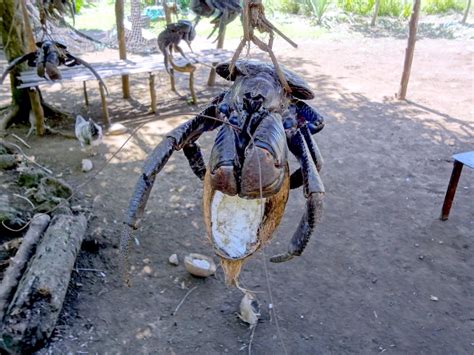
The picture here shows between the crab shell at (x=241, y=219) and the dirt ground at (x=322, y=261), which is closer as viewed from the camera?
the crab shell at (x=241, y=219)

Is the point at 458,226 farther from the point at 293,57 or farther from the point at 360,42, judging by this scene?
the point at 360,42

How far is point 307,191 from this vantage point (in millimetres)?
1688

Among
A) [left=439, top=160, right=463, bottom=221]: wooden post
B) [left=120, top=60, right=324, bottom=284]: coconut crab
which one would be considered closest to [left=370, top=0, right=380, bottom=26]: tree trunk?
[left=439, top=160, right=463, bottom=221]: wooden post

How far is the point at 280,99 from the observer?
170 cm

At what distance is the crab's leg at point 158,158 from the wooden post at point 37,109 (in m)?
5.82

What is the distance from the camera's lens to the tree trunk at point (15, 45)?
669cm

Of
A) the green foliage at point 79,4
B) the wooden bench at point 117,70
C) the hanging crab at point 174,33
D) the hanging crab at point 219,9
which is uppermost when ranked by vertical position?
the hanging crab at point 219,9

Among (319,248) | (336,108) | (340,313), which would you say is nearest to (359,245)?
(319,248)

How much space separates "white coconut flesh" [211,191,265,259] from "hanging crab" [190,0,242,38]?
111 centimetres

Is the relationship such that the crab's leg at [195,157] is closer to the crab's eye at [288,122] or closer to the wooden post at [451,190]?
the crab's eye at [288,122]

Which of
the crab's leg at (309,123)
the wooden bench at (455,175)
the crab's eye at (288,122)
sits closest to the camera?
the crab's eye at (288,122)

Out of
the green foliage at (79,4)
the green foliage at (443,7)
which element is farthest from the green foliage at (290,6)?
the green foliage at (79,4)

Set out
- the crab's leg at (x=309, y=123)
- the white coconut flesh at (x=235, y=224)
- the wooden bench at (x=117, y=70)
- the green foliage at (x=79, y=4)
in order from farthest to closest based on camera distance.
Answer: the green foliage at (x=79, y=4), the wooden bench at (x=117, y=70), the crab's leg at (x=309, y=123), the white coconut flesh at (x=235, y=224)

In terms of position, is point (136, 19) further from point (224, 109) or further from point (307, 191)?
point (307, 191)
